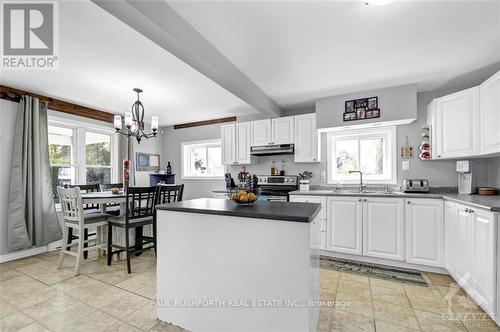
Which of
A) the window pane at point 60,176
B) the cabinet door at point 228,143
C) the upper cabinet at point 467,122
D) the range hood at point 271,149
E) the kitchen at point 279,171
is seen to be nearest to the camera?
A: the kitchen at point 279,171

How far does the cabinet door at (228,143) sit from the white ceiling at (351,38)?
1626 mm

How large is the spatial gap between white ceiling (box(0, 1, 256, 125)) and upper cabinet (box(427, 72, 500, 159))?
2.83 meters

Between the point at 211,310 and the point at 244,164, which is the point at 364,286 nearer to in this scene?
the point at 211,310

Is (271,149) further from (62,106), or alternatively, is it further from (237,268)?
(62,106)

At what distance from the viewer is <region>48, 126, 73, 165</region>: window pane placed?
3695mm

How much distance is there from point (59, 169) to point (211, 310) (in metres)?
3.72

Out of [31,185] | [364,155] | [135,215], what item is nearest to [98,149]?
[31,185]

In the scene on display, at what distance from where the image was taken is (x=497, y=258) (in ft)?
5.71

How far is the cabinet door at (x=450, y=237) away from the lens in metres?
2.37

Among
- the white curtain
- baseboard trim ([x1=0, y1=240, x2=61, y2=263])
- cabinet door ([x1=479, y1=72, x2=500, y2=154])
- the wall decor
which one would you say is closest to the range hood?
cabinet door ([x1=479, y1=72, x2=500, y2=154])

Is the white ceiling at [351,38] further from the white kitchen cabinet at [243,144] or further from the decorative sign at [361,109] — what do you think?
the white kitchen cabinet at [243,144]

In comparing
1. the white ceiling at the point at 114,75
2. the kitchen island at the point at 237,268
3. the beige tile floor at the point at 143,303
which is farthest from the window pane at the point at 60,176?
the kitchen island at the point at 237,268

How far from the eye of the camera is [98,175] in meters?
4.32

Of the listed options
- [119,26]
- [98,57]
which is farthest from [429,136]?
[98,57]
